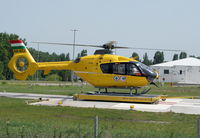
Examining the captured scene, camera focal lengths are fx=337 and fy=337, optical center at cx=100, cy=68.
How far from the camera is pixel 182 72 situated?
3019 inches

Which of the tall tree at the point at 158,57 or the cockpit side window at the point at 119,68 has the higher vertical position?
the tall tree at the point at 158,57

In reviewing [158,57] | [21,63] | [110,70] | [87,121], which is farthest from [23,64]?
[158,57]

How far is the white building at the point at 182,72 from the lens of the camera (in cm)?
7556

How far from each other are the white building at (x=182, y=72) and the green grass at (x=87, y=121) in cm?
5612

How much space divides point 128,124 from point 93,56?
1264 cm

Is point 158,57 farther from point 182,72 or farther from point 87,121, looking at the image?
point 87,121

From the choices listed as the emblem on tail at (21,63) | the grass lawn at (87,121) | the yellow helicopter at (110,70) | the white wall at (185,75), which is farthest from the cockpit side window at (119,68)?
the white wall at (185,75)

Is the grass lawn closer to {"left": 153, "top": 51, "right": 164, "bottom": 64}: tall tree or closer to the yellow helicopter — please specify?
the yellow helicopter

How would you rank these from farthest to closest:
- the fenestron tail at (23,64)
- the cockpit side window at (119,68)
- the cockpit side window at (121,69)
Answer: the fenestron tail at (23,64), the cockpit side window at (119,68), the cockpit side window at (121,69)

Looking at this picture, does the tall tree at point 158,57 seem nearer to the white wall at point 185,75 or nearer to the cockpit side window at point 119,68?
the white wall at point 185,75

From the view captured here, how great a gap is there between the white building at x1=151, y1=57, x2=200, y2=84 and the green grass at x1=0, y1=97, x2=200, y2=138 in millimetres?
56120

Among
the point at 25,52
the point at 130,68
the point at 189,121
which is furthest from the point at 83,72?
the point at 189,121

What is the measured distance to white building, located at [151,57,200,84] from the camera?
75.6 meters

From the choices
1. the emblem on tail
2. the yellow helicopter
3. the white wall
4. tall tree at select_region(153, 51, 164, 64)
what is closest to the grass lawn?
the yellow helicopter
